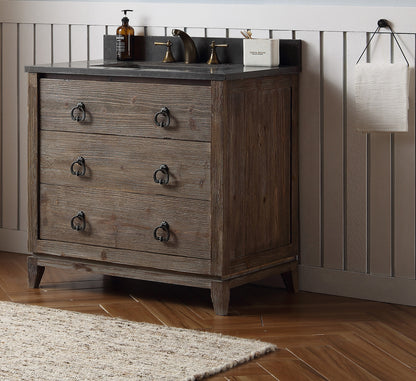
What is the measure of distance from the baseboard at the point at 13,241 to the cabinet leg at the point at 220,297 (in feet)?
4.19

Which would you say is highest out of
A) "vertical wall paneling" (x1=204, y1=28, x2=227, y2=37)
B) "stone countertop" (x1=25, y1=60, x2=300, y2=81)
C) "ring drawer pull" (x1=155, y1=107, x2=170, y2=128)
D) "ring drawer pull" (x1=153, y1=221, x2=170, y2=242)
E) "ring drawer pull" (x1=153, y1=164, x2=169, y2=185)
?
"vertical wall paneling" (x1=204, y1=28, x2=227, y2=37)

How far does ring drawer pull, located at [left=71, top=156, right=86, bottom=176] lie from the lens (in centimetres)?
345

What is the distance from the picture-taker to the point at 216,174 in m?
3.20

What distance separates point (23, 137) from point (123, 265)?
106cm

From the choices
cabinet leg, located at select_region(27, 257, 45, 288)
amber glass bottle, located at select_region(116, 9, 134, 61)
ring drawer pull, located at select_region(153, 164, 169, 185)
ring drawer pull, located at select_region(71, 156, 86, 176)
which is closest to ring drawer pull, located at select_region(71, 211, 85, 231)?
ring drawer pull, located at select_region(71, 156, 86, 176)

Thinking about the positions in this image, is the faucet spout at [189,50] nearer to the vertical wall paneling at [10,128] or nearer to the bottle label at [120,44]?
the bottle label at [120,44]

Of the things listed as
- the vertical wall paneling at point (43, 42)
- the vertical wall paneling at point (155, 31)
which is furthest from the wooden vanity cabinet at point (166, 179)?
the vertical wall paneling at point (43, 42)

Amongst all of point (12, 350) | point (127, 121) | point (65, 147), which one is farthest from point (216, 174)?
point (12, 350)

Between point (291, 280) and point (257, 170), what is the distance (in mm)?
497

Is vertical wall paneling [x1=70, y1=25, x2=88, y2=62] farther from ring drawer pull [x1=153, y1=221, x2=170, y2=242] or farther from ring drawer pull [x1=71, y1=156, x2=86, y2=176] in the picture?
ring drawer pull [x1=153, y1=221, x2=170, y2=242]

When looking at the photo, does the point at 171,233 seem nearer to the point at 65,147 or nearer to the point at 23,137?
the point at 65,147

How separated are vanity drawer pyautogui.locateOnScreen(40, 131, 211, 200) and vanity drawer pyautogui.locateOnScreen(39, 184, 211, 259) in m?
0.03

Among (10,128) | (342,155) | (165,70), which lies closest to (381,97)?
(342,155)

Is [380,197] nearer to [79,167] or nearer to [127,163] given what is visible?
[127,163]
